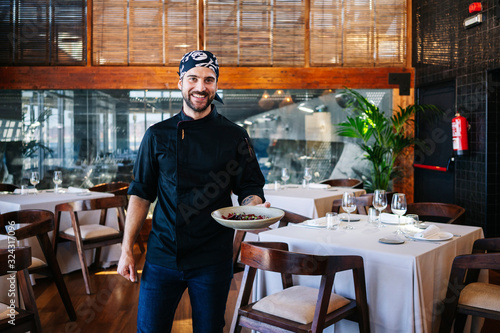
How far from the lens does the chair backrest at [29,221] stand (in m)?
2.81

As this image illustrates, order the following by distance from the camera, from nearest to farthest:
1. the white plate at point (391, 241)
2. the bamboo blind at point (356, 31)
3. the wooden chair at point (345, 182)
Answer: the white plate at point (391, 241), the wooden chair at point (345, 182), the bamboo blind at point (356, 31)

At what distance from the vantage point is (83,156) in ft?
20.9

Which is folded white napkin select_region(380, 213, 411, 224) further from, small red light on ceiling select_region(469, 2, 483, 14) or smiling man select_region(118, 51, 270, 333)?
small red light on ceiling select_region(469, 2, 483, 14)

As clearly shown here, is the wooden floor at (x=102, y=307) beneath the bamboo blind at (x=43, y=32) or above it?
beneath

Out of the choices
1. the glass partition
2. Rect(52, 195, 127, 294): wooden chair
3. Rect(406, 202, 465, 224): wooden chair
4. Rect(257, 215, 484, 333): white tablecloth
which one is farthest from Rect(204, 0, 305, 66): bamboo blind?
Rect(257, 215, 484, 333): white tablecloth

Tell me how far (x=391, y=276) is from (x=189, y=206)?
1131 mm

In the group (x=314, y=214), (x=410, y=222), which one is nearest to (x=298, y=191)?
(x=314, y=214)

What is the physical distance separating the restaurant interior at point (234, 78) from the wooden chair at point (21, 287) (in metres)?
4.18

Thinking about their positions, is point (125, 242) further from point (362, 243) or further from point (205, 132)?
point (362, 243)

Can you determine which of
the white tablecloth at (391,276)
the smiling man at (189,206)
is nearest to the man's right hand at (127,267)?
the smiling man at (189,206)

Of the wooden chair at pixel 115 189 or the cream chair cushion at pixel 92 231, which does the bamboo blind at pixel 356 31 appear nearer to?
the wooden chair at pixel 115 189

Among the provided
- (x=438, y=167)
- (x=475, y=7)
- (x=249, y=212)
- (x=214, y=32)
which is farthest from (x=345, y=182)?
(x=249, y=212)

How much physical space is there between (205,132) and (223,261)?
53cm

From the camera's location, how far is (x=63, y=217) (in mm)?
4562
